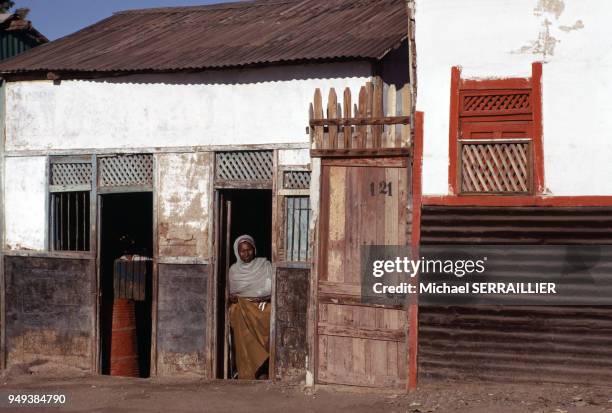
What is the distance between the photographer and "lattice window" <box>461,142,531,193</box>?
345 inches

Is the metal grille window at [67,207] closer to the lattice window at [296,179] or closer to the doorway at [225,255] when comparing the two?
the doorway at [225,255]

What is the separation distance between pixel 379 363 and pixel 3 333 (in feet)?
19.8

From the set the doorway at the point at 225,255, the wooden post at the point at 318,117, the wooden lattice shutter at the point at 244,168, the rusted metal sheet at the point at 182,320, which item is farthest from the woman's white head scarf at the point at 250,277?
the wooden post at the point at 318,117

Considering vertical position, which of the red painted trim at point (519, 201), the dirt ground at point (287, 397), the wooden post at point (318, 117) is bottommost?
the dirt ground at point (287, 397)

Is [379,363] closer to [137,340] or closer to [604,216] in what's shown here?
[604,216]

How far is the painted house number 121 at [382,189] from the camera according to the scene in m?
9.30

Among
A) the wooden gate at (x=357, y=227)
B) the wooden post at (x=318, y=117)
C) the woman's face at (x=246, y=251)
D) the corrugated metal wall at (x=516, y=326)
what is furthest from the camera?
the woman's face at (x=246, y=251)

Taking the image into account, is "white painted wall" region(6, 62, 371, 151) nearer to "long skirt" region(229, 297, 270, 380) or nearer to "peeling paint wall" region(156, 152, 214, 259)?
"peeling paint wall" region(156, 152, 214, 259)

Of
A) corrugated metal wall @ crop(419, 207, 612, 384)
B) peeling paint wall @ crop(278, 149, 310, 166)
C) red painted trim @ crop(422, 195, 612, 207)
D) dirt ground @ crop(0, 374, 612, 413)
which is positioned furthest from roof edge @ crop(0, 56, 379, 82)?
dirt ground @ crop(0, 374, 612, 413)

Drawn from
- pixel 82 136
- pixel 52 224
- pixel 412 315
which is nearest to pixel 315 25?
pixel 82 136

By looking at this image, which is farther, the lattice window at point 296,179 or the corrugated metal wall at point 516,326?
the lattice window at point 296,179

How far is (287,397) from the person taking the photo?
31.8 ft

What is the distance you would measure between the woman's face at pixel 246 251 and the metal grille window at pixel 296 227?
26.9 inches

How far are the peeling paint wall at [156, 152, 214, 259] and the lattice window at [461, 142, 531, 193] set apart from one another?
3.74 meters
